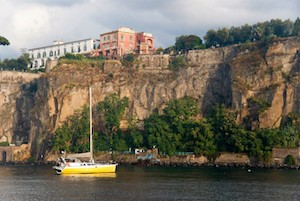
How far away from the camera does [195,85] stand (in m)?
90.4

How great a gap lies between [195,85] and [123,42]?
23462mm

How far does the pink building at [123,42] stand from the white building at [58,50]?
18.7ft

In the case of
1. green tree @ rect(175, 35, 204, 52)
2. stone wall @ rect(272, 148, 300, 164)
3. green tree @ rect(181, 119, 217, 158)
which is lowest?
stone wall @ rect(272, 148, 300, 164)

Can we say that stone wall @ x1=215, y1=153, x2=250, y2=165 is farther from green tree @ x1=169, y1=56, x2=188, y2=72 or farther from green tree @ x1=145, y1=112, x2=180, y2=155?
green tree @ x1=169, y1=56, x2=188, y2=72

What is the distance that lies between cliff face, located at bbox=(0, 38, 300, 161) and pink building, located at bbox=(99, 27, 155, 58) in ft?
31.9

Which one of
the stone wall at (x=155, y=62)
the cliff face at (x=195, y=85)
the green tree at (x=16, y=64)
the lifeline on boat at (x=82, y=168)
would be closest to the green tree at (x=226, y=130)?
the cliff face at (x=195, y=85)

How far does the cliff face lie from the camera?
7912 cm

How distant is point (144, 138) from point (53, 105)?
19620mm

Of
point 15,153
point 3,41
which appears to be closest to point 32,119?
point 15,153

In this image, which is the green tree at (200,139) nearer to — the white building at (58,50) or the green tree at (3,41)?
the white building at (58,50)

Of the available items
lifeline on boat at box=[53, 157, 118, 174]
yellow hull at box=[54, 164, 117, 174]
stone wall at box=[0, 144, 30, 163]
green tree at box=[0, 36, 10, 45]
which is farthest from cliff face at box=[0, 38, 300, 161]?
yellow hull at box=[54, 164, 117, 174]

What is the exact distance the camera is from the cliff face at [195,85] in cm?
7912

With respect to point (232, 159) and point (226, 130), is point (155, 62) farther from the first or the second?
point (232, 159)

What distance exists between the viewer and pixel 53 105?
309 feet
